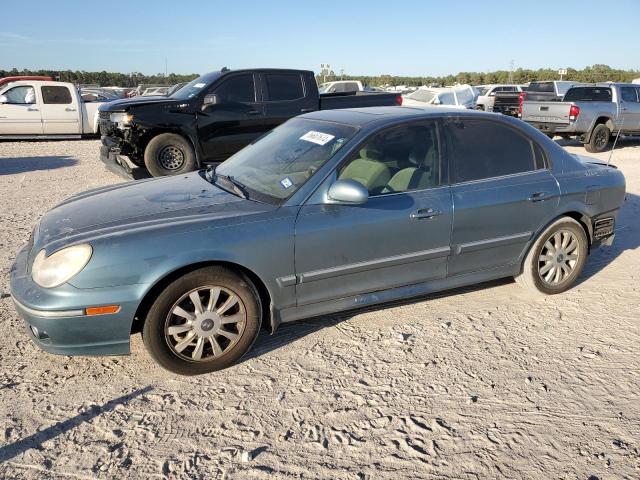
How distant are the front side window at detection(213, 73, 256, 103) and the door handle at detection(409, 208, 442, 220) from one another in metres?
6.09

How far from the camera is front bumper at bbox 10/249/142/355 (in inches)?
113

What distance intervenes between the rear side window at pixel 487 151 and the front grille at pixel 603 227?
859mm

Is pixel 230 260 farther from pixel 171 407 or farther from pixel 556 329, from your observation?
pixel 556 329

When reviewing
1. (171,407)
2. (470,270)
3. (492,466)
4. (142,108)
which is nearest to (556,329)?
(470,270)

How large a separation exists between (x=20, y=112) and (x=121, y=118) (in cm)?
757

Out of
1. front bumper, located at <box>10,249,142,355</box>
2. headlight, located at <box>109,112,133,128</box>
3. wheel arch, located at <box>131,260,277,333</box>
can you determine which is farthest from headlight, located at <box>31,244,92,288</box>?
headlight, located at <box>109,112,133,128</box>

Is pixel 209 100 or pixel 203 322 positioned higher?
pixel 209 100

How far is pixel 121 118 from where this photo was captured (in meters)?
8.52

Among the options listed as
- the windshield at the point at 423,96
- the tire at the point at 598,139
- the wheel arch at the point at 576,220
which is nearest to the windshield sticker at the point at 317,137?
the wheel arch at the point at 576,220

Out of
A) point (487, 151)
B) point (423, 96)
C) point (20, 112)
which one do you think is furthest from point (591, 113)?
point (20, 112)

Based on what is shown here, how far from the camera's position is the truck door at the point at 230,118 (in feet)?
28.9

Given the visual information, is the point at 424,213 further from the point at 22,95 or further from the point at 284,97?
the point at 22,95

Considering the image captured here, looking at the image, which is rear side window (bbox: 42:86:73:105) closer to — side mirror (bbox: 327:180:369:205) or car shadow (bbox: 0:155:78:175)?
car shadow (bbox: 0:155:78:175)

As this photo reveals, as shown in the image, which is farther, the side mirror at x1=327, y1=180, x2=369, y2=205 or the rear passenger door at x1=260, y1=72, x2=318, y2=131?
the rear passenger door at x1=260, y1=72, x2=318, y2=131
